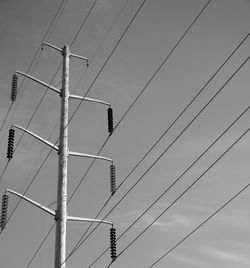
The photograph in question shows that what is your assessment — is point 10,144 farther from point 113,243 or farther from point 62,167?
point 113,243

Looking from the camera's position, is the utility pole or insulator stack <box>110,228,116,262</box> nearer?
the utility pole

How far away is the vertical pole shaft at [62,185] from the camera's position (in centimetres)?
1491

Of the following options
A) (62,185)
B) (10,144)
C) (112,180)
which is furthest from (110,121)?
(10,144)

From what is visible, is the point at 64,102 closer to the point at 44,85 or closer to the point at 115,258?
the point at 44,85

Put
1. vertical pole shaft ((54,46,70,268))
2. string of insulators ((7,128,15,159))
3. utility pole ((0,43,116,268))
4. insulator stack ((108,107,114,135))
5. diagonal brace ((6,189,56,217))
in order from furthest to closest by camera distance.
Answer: string of insulators ((7,128,15,159)) < insulator stack ((108,107,114,135)) < diagonal brace ((6,189,56,217)) < utility pole ((0,43,116,268)) < vertical pole shaft ((54,46,70,268))

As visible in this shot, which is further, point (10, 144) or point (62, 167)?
point (10, 144)

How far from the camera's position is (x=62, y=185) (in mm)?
16188

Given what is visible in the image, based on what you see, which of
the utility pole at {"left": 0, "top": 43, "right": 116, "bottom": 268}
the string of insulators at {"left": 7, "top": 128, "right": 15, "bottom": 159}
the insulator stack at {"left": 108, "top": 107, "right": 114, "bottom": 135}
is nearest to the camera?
the utility pole at {"left": 0, "top": 43, "right": 116, "bottom": 268}

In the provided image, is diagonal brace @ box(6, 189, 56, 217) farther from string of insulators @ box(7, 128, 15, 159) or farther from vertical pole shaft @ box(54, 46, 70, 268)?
string of insulators @ box(7, 128, 15, 159)

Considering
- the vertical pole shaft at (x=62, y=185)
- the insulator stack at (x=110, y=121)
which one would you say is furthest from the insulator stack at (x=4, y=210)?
the insulator stack at (x=110, y=121)

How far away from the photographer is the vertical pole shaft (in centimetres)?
1491

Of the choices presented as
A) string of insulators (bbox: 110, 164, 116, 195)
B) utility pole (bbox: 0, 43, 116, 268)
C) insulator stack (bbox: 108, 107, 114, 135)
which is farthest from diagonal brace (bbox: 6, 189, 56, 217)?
insulator stack (bbox: 108, 107, 114, 135)

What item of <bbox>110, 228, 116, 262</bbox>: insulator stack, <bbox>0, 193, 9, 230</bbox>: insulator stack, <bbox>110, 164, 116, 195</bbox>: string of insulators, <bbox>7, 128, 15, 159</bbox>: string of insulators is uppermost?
<bbox>7, 128, 15, 159</bbox>: string of insulators

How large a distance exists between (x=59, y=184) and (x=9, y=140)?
114 inches
